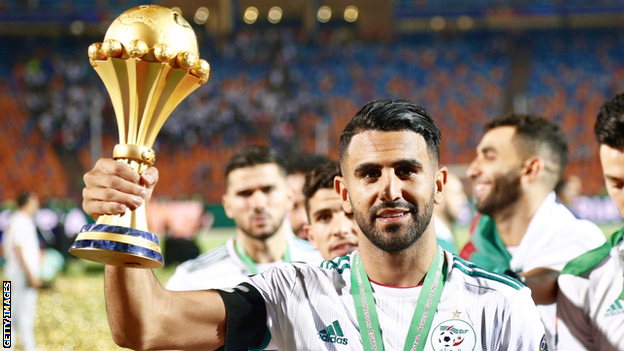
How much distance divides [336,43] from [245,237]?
64.2ft

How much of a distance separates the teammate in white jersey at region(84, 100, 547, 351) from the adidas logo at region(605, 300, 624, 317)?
79 cm

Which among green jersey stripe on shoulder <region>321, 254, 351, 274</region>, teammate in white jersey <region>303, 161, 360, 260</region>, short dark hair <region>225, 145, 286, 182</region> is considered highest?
short dark hair <region>225, 145, 286, 182</region>

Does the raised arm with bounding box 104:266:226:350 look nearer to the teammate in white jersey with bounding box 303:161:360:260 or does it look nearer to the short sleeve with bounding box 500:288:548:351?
the short sleeve with bounding box 500:288:548:351

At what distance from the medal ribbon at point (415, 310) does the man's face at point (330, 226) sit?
41.5 inches

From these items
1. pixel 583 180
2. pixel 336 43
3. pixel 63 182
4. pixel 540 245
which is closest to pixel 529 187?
pixel 540 245

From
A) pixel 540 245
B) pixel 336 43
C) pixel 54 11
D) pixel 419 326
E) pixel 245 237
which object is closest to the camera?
pixel 419 326

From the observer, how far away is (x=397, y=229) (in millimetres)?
2184

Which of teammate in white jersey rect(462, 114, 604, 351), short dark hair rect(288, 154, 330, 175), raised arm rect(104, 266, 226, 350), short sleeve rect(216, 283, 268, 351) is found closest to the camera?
raised arm rect(104, 266, 226, 350)

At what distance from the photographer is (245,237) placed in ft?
15.1

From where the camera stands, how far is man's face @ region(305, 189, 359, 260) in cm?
345

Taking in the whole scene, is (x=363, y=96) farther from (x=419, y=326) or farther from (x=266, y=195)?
(x=419, y=326)

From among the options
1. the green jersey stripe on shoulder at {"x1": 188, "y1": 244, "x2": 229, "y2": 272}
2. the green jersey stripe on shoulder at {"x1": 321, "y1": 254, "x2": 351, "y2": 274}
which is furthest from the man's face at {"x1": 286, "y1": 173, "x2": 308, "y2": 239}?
the green jersey stripe on shoulder at {"x1": 321, "y1": 254, "x2": 351, "y2": 274}

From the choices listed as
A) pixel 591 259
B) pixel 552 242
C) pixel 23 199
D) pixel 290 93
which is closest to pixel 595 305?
pixel 591 259

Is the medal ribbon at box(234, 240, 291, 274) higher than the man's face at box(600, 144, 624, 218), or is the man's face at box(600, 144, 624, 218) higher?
the man's face at box(600, 144, 624, 218)
